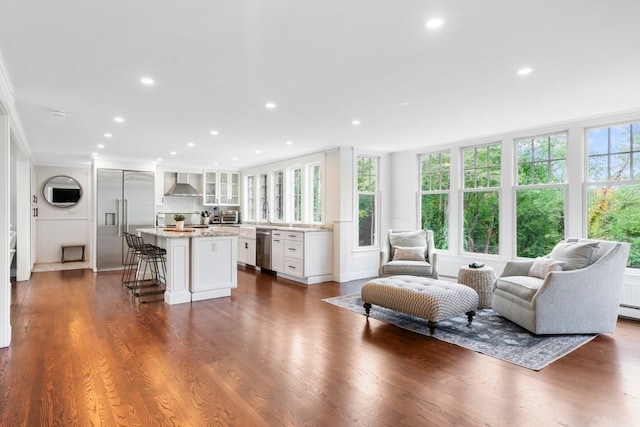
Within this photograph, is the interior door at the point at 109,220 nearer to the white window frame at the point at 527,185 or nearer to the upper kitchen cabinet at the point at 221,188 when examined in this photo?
the upper kitchen cabinet at the point at 221,188

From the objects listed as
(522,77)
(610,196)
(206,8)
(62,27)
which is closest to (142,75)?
(62,27)

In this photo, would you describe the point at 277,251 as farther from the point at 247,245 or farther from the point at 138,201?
the point at 138,201

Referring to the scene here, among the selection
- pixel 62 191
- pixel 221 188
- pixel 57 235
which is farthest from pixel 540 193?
pixel 57 235

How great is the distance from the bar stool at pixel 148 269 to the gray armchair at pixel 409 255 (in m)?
3.22

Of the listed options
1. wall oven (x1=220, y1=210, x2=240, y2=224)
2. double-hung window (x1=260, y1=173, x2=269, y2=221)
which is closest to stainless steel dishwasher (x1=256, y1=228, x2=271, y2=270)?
double-hung window (x1=260, y1=173, x2=269, y2=221)

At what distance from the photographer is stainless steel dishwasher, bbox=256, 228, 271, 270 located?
23.2 ft

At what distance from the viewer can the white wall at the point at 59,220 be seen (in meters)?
8.23

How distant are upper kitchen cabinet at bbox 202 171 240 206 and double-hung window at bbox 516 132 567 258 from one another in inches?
259

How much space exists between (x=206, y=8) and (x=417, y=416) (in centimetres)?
263

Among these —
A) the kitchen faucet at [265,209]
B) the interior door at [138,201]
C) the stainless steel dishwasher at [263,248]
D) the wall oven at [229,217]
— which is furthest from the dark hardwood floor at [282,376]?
the wall oven at [229,217]

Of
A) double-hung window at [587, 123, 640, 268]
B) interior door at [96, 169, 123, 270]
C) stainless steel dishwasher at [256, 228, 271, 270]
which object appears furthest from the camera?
interior door at [96, 169, 123, 270]

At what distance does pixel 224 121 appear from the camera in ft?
15.2

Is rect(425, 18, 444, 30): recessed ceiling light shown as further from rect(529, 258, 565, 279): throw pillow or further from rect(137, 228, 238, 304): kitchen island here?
rect(137, 228, 238, 304): kitchen island

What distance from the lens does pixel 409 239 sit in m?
5.70
